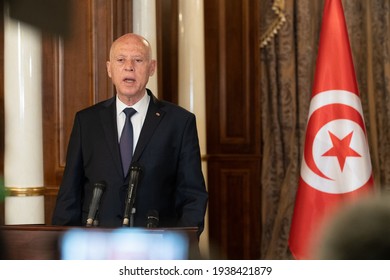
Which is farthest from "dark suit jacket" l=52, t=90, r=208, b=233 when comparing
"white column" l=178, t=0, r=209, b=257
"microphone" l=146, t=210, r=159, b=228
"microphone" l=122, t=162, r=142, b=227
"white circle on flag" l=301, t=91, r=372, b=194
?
"white column" l=178, t=0, r=209, b=257

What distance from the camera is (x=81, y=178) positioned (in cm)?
245

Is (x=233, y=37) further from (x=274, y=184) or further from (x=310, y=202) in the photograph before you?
(x=310, y=202)

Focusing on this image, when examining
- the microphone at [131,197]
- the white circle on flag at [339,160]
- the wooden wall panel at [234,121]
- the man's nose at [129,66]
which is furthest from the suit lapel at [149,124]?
the wooden wall panel at [234,121]

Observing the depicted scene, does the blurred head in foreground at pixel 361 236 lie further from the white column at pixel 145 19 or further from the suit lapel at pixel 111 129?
the white column at pixel 145 19

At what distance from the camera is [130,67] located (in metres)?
2.46

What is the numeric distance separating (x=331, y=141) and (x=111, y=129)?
192 cm

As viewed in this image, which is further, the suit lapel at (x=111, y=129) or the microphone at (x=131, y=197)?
the suit lapel at (x=111, y=129)

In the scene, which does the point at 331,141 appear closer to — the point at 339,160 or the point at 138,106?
the point at 339,160

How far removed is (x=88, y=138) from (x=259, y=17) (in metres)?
3.29

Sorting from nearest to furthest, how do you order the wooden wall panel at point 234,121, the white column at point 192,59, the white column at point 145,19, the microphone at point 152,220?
the microphone at point 152,220 → the white column at point 145,19 → the white column at point 192,59 → the wooden wall panel at point 234,121

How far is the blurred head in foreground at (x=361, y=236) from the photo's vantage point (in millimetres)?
483

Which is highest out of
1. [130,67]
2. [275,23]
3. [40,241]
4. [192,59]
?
[275,23]

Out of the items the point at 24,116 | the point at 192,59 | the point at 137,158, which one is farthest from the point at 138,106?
the point at 192,59
